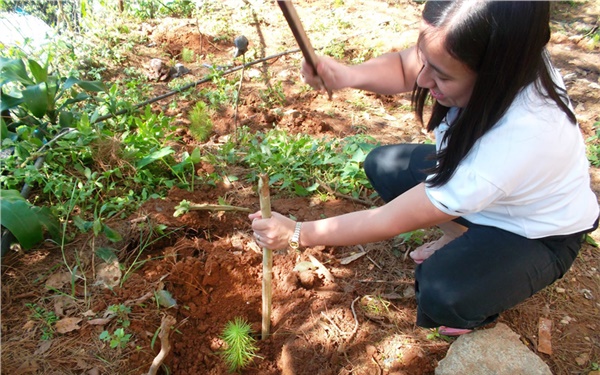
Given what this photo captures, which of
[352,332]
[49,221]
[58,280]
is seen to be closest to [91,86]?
[49,221]

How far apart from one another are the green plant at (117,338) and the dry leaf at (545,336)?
1.69m

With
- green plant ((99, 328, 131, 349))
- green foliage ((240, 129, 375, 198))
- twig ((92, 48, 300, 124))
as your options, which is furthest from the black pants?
twig ((92, 48, 300, 124))

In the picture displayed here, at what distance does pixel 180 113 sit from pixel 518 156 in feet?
8.56

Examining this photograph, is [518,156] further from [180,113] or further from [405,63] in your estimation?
[180,113]

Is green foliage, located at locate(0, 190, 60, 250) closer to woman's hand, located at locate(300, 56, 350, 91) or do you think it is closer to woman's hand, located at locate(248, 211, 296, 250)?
woman's hand, located at locate(248, 211, 296, 250)

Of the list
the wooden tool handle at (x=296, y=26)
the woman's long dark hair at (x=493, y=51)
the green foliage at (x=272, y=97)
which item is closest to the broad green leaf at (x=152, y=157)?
the green foliage at (x=272, y=97)

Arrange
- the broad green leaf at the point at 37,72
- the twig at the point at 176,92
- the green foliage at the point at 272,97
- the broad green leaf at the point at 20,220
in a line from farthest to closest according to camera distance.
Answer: the green foliage at the point at 272,97
the twig at the point at 176,92
the broad green leaf at the point at 37,72
the broad green leaf at the point at 20,220

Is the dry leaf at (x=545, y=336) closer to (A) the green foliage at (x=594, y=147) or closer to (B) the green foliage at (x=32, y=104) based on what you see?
(A) the green foliage at (x=594, y=147)

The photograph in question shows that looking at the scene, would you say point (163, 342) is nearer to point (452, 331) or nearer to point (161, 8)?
point (452, 331)

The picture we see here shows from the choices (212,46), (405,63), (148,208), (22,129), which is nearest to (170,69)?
(212,46)

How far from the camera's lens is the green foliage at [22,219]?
70.2 inches

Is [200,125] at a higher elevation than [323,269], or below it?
higher

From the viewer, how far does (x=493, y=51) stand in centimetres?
106

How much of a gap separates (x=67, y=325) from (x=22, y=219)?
0.52m
